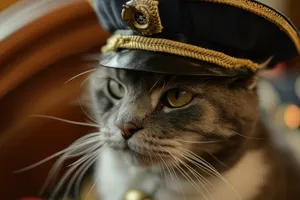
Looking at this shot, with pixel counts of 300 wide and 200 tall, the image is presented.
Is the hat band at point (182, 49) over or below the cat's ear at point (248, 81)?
over

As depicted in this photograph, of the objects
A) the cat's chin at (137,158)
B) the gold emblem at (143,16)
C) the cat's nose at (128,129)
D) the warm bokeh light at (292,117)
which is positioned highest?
the gold emblem at (143,16)

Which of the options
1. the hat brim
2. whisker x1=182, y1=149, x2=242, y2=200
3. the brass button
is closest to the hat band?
the hat brim

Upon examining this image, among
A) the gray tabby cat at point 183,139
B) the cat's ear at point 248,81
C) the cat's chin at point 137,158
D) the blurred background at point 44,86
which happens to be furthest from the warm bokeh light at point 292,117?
the cat's chin at point 137,158

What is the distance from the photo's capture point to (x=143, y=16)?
23.7 inches

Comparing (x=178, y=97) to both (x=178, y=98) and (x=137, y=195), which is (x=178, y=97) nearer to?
(x=178, y=98)

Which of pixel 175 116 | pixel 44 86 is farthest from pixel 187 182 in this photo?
pixel 44 86

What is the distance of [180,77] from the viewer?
0.66 meters

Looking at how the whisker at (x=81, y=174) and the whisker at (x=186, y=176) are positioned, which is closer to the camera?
the whisker at (x=186, y=176)

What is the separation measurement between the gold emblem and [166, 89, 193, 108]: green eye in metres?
0.10

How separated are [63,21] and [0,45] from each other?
14 centimetres

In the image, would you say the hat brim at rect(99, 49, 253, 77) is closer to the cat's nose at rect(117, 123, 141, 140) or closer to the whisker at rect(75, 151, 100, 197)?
the cat's nose at rect(117, 123, 141, 140)

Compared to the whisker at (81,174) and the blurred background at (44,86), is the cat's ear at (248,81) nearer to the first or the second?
the blurred background at (44,86)

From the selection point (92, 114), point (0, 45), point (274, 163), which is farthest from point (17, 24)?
point (274, 163)

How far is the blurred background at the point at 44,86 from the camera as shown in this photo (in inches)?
32.6
